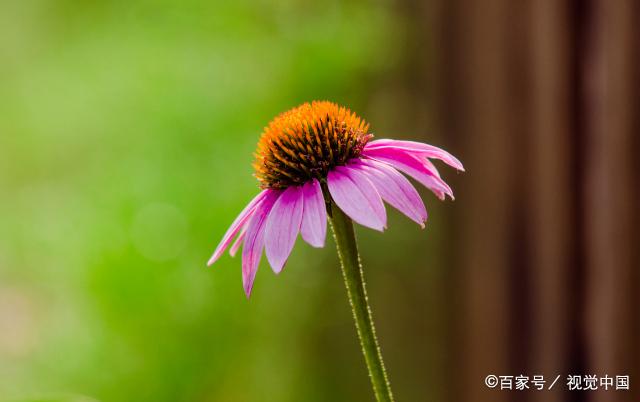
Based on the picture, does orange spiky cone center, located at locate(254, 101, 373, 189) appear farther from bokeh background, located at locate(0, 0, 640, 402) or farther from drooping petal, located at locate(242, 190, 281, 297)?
bokeh background, located at locate(0, 0, 640, 402)

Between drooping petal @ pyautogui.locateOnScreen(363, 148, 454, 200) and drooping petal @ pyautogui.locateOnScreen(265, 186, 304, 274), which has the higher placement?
drooping petal @ pyautogui.locateOnScreen(363, 148, 454, 200)

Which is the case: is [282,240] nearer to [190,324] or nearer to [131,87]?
[190,324]

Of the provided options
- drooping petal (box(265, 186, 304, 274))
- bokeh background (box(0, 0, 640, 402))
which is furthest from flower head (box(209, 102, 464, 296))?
bokeh background (box(0, 0, 640, 402))

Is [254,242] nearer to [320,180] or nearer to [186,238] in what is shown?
[320,180]

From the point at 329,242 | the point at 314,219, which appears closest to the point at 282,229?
the point at 314,219

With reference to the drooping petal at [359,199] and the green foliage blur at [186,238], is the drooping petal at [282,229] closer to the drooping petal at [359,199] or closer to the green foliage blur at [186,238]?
the drooping petal at [359,199]

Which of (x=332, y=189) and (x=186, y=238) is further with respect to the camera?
(x=186, y=238)

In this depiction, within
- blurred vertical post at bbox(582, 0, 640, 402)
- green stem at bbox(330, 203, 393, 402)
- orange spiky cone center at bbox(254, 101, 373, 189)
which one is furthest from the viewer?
blurred vertical post at bbox(582, 0, 640, 402)
